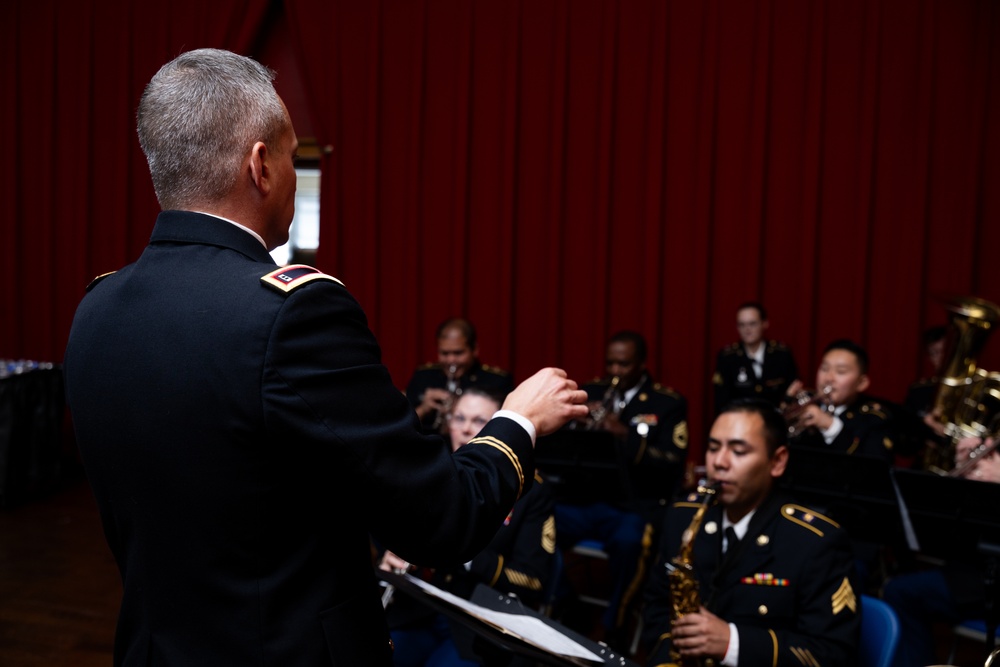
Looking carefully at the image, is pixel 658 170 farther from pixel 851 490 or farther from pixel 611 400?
pixel 851 490

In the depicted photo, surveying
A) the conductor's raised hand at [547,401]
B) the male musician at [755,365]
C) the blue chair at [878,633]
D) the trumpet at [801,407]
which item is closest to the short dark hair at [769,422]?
the blue chair at [878,633]

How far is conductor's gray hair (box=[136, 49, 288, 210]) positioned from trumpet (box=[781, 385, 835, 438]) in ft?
12.0

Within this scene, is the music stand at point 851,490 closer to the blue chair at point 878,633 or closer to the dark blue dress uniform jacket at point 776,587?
the dark blue dress uniform jacket at point 776,587

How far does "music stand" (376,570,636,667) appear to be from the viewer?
1699mm

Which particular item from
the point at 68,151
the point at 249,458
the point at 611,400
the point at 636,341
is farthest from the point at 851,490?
the point at 68,151

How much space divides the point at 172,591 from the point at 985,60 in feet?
20.2

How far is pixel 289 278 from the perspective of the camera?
1093 millimetres

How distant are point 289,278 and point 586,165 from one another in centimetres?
569

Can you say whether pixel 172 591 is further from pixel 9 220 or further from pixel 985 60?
pixel 9 220

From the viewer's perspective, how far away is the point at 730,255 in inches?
248

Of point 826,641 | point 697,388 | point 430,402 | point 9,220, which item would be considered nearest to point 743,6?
point 697,388

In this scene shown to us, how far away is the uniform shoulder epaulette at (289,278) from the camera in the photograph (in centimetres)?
107

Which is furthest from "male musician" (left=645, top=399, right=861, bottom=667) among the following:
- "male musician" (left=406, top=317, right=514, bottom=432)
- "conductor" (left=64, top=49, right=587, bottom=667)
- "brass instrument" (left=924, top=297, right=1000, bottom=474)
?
"male musician" (left=406, top=317, right=514, bottom=432)

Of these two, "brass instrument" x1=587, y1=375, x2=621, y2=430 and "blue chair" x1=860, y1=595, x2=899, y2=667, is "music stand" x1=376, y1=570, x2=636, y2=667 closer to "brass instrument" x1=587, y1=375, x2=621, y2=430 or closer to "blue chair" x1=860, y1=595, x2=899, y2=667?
"blue chair" x1=860, y1=595, x2=899, y2=667
